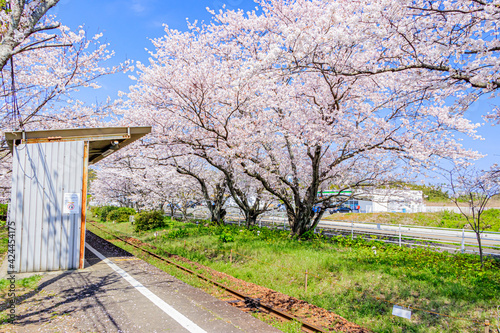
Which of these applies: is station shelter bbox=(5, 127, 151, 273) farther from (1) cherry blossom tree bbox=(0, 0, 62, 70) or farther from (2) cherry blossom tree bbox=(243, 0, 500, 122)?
(2) cherry blossom tree bbox=(243, 0, 500, 122)

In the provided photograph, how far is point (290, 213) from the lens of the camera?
15.8 metres

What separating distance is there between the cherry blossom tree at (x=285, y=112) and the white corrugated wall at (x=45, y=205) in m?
5.12

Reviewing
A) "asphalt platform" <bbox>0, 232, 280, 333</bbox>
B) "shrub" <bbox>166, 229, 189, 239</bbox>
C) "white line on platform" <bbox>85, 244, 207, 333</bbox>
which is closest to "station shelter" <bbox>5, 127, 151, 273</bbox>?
"asphalt platform" <bbox>0, 232, 280, 333</bbox>

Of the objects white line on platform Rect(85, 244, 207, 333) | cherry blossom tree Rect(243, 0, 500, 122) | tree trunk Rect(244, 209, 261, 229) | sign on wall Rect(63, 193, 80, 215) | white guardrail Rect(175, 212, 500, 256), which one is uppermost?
cherry blossom tree Rect(243, 0, 500, 122)

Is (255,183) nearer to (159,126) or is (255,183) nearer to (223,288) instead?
(159,126)

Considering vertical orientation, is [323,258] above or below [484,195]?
below

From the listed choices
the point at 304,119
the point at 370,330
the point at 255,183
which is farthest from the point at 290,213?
the point at 370,330

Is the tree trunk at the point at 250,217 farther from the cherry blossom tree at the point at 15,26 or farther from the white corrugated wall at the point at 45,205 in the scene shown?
the cherry blossom tree at the point at 15,26

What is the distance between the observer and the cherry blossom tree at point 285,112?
12117 mm

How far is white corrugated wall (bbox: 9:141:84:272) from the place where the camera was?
8523 mm

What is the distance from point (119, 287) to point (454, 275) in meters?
9.29

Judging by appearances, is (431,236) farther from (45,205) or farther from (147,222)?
(45,205)

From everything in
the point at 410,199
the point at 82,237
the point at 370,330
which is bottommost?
the point at 370,330

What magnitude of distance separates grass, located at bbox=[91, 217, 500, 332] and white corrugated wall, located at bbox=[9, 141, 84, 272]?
496 centimetres
